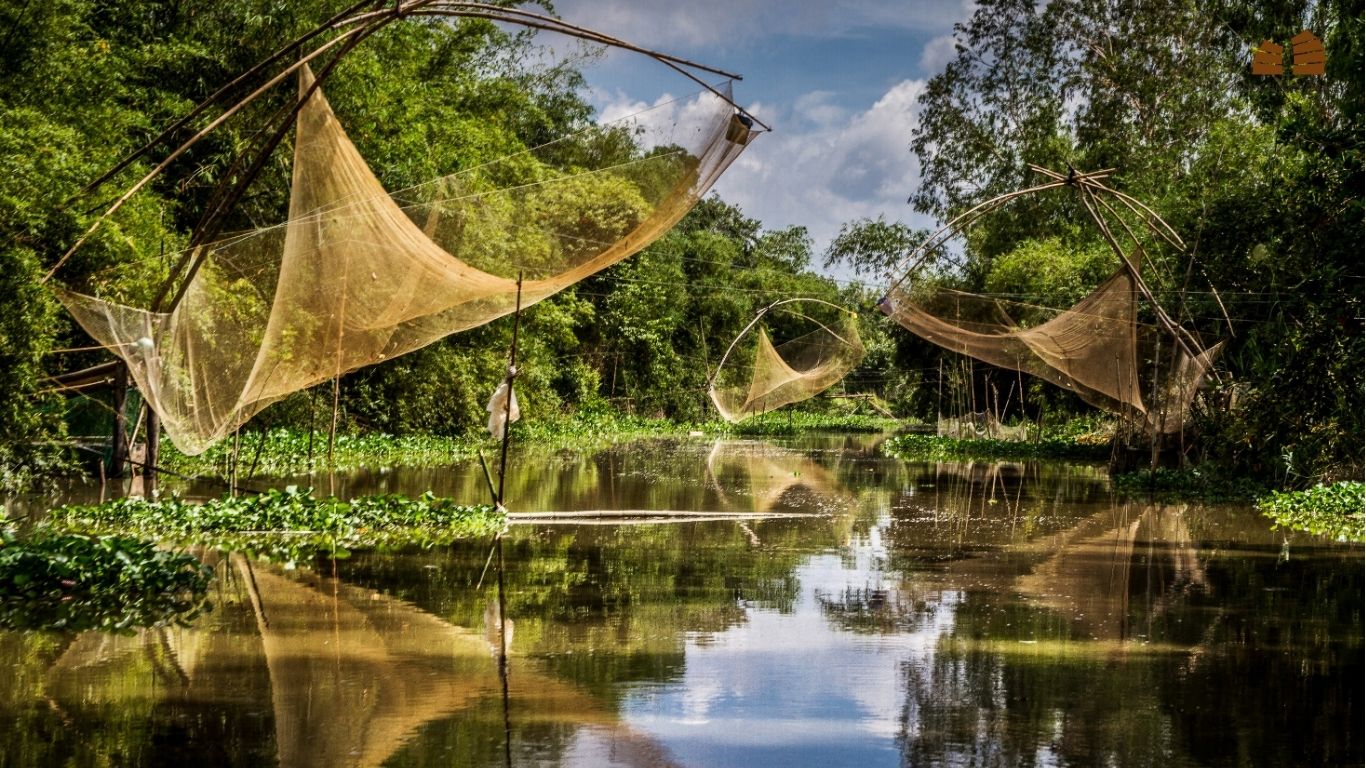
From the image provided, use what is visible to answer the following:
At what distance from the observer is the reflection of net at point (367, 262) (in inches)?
324

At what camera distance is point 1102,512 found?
13.6m

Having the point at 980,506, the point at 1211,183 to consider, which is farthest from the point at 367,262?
the point at 1211,183

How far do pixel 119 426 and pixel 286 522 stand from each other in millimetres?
2991

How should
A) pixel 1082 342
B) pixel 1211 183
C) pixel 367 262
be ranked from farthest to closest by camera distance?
pixel 1211 183
pixel 1082 342
pixel 367 262

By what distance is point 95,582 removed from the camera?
7371 millimetres

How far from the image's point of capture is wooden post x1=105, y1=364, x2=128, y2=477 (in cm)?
1182

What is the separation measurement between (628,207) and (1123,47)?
25871 mm

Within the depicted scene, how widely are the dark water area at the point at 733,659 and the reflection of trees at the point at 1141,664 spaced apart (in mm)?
22

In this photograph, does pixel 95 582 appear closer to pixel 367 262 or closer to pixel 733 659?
pixel 367 262

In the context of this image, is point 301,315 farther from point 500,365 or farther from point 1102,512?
point 500,365

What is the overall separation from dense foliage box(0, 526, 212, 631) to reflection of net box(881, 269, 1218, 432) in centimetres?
1082

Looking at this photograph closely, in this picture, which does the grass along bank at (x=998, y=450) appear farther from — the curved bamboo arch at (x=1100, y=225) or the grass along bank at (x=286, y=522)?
the grass along bank at (x=286, y=522)

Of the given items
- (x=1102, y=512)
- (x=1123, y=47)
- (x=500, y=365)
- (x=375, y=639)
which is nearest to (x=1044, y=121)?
(x=1123, y=47)

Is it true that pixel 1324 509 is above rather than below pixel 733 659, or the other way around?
above
